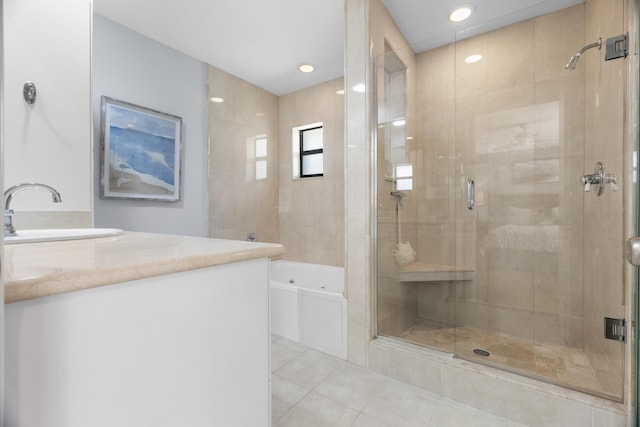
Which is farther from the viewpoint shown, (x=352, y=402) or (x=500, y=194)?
(x=500, y=194)

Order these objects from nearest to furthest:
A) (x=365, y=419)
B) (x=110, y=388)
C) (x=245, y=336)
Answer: (x=110, y=388)
(x=245, y=336)
(x=365, y=419)

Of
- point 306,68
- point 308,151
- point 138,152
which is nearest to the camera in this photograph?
point 138,152

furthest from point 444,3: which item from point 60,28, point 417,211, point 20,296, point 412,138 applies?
point 20,296

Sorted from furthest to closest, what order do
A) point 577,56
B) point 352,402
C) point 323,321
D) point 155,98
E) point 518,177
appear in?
point 155,98 → point 518,177 → point 323,321 → point 577,56 → point 352,402

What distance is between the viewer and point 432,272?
2.39 metres

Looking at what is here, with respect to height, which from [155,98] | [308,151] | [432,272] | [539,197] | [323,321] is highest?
[155,98]

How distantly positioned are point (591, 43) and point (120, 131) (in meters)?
3.40

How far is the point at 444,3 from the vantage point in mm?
2148

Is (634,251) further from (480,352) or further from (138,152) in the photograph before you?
(138,152)

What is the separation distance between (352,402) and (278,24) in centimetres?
274

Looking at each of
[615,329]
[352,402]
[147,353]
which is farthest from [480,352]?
[147,353]

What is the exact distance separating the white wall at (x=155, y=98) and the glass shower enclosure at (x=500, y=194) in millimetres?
1833

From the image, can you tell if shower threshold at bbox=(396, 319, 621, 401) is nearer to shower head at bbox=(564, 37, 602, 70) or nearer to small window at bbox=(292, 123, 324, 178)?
shower head at bbox=(564, 37, 602, 70)

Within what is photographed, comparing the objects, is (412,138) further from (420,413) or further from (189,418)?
(189,418)
